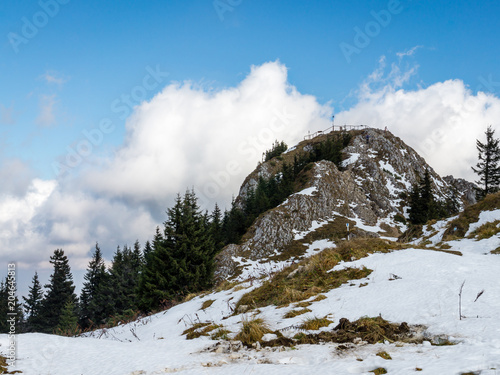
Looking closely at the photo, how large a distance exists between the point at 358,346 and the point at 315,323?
1112mm

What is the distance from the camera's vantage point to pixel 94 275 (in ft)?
193

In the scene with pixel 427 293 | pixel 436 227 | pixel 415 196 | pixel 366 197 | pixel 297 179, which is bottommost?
pixel 427 293

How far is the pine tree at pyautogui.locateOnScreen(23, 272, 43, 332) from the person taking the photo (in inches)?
1986

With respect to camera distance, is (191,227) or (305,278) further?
(191,227)

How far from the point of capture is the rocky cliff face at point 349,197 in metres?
38.9

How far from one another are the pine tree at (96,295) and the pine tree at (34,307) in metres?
6.67

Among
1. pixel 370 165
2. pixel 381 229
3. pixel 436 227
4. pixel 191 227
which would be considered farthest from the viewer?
pixel 370 165

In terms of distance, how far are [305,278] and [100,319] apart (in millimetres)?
46254

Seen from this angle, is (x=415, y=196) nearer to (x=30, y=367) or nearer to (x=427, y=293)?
(x=427, y=293)

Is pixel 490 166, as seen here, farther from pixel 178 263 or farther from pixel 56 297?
pixel 56 297

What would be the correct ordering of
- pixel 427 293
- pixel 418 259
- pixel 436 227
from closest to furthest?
1. pixel 427 293
2. pixel 418 259
3. pixel 436 227

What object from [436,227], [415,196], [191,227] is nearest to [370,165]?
[415,196]

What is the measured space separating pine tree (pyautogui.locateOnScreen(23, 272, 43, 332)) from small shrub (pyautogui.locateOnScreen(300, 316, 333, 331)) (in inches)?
2395

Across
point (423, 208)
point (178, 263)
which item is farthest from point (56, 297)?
point (423, 208)
